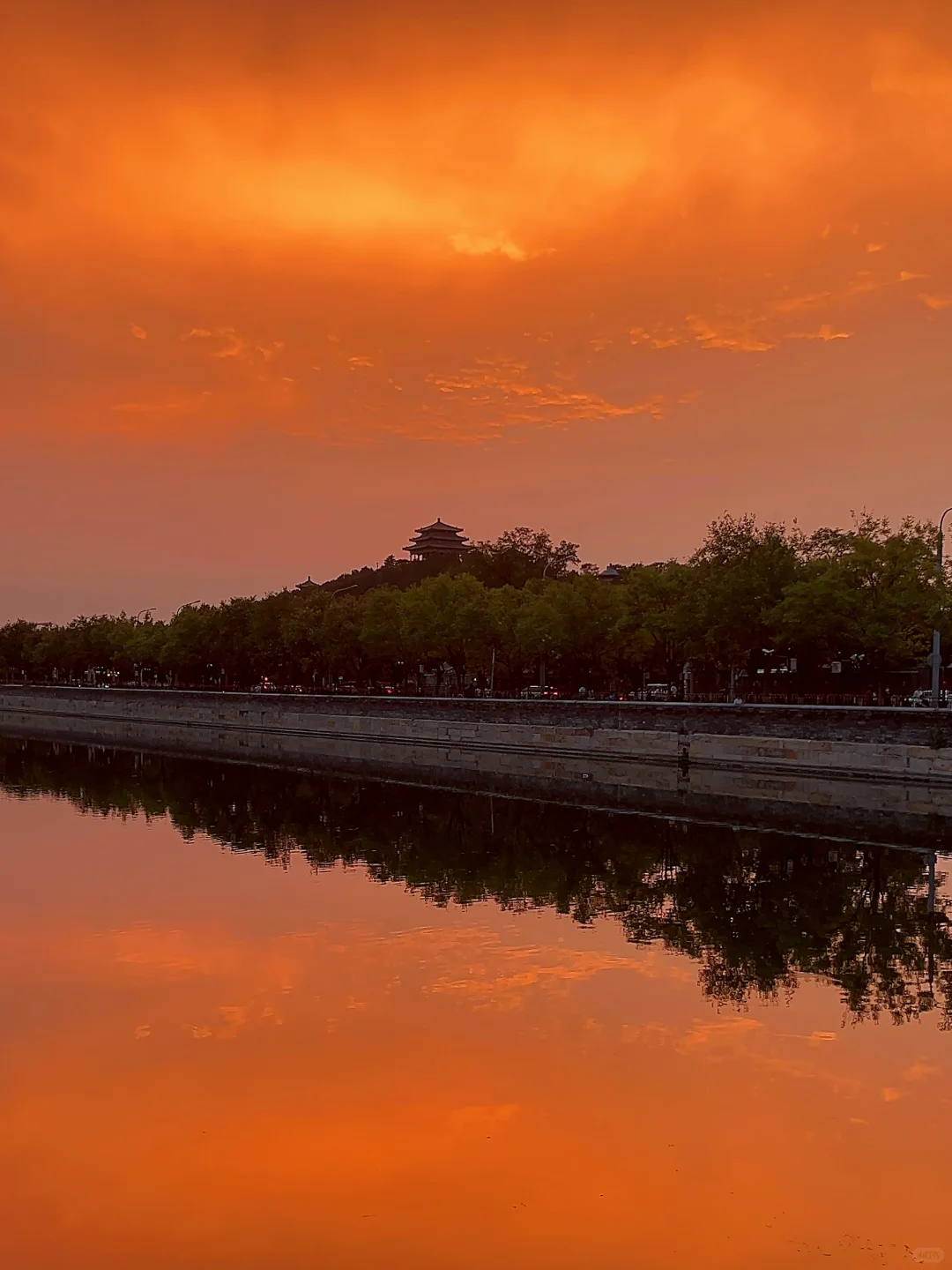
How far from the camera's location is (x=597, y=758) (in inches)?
2338

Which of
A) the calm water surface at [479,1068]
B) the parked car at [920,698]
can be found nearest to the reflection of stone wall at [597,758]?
the calm water surface at [479,1068]

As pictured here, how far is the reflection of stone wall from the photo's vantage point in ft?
142

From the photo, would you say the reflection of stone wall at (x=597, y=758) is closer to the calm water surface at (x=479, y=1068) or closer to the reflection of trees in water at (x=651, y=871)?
the reflection of trees in water at (x=651, y=871)

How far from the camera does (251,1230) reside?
12.4 m

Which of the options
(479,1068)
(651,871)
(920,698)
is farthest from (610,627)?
(479,1068)

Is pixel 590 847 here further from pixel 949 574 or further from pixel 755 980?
pixel 949 574

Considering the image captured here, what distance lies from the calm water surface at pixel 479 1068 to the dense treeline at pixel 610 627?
29871 mm

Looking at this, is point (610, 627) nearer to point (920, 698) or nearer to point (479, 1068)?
point (920, 698)

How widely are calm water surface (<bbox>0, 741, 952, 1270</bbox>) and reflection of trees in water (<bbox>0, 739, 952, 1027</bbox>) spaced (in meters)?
0.17

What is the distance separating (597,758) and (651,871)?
26.8 meters

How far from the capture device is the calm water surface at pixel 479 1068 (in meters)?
12.4

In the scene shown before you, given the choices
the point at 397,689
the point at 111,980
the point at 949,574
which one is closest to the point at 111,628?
the point at 397,689

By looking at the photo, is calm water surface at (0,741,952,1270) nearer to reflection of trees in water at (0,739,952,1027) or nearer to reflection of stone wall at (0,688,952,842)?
reflection of trees in water at (0,739,952,1027)

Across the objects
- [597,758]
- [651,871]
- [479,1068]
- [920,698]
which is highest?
[920,698]
